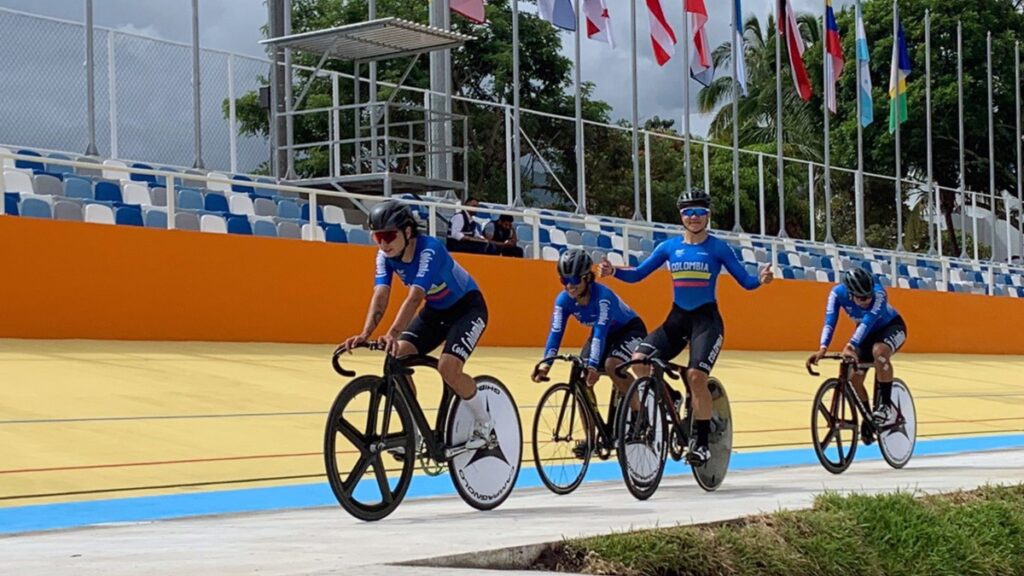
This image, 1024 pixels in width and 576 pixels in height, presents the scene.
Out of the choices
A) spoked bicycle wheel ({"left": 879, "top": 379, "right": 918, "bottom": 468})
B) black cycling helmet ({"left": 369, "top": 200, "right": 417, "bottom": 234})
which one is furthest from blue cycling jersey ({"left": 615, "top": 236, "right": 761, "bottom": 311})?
spoked bicycle wheel ({"left": 879, "top": 379, "right": 918, "bottom": 468})

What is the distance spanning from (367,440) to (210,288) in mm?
9115

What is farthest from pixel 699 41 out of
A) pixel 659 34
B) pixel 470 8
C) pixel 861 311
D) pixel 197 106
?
pixel 861 311

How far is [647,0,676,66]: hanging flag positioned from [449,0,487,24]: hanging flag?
14.4ft

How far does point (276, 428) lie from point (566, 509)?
4441mm

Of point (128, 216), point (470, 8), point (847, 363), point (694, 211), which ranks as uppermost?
point (470, 8)

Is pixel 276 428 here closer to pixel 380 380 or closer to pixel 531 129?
pixel 380 380

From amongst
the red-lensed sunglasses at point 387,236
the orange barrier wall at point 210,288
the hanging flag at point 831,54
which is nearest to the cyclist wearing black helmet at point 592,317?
the red-lensed sunglasses at point 387,236

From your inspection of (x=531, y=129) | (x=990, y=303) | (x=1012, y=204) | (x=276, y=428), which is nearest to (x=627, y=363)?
(x=276, y=428)

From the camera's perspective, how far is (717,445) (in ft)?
35.3

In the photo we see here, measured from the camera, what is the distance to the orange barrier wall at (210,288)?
1539cm

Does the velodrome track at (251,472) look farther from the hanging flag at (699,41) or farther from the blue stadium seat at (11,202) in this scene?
the hanging flag at (699,41)

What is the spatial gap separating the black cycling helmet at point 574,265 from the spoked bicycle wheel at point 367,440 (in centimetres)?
191

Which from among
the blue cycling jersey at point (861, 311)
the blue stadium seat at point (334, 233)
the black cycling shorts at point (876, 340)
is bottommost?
the black cycling shorts at point (876, 340)

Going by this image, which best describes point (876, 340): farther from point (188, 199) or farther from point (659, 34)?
point (659, 34)
